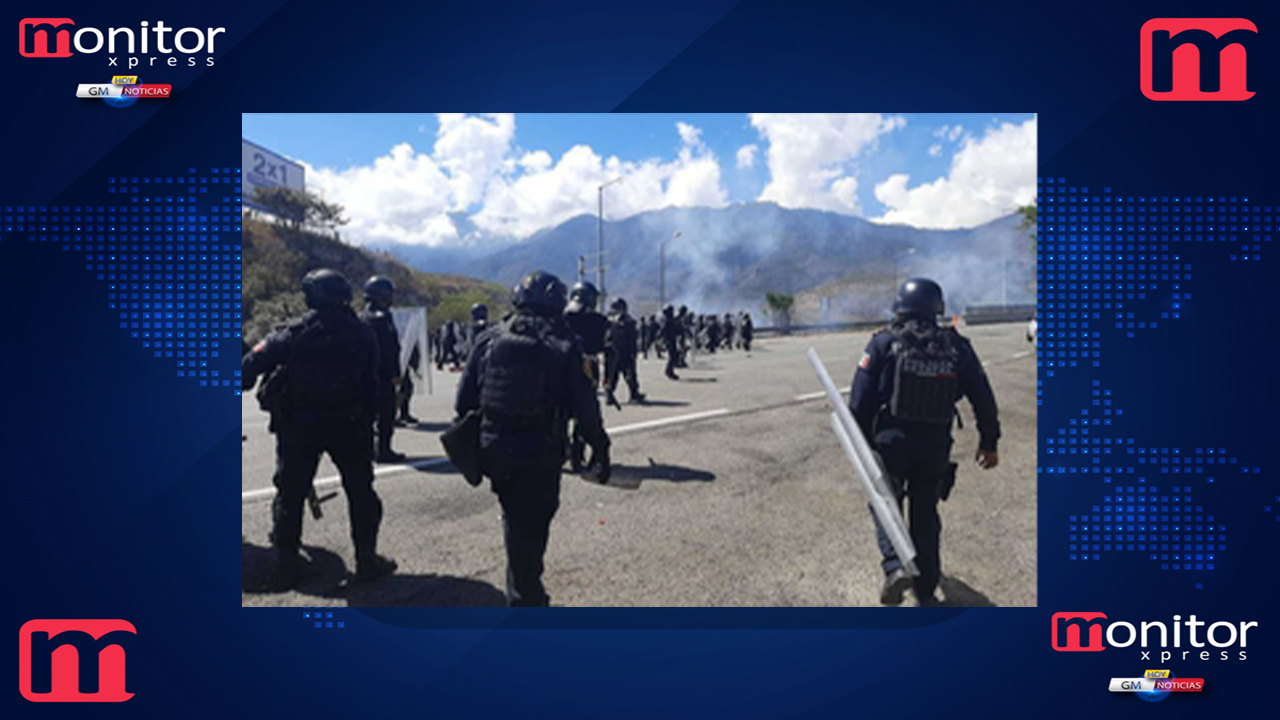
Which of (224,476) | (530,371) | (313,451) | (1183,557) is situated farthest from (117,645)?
(1183,557)

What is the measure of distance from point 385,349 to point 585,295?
2.09 meters

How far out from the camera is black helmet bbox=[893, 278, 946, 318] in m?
3.41

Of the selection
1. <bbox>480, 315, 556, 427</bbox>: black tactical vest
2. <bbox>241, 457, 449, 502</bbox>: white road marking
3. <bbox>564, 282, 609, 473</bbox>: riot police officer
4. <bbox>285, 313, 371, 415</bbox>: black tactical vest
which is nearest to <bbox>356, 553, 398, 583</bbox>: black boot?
<bbox>285, 313, 371, 415</bbox>: black tactical vest

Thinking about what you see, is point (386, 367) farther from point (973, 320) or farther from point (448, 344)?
point (973, 320)

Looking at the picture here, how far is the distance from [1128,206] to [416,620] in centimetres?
433

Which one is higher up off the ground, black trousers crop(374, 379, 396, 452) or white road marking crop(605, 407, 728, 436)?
black trousers crop(374, 379, 396, 452)

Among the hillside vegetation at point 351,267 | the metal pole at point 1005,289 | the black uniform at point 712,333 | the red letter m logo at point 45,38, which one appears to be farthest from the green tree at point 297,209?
the metal pole at point 1005,289

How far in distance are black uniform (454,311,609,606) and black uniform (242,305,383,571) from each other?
813 mm

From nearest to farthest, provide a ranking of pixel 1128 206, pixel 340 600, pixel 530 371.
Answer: pixel 530 371, pixel 1128 206, pixel 340 600

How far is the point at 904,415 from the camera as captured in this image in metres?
3.27

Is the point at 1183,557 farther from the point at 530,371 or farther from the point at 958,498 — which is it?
the point at 530,371

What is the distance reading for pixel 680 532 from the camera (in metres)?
4.49

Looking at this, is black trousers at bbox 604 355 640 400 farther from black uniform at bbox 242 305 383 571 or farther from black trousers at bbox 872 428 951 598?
black trousers at bbox 872 428 951 598

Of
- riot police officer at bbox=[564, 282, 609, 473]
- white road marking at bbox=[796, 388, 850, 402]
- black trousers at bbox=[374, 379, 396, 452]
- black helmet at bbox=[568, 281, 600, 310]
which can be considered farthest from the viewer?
white road marking at bbox=[796, 388, 850, 402]
